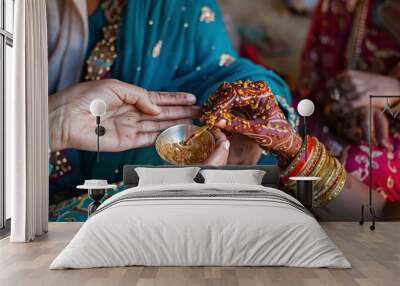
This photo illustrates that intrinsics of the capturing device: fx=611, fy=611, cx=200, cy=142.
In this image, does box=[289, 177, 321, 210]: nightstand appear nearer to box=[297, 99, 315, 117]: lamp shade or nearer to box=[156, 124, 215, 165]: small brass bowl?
box=[297, 99, 315, 117]: lamp shade

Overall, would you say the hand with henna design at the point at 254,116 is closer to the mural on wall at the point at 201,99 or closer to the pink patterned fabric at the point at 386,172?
the mural on wall at the point at 201,99

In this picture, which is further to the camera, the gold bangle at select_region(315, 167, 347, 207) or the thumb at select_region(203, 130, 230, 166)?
the gold bangle at select_region(315, 167, 347, 207)

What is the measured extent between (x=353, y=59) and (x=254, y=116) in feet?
4.90

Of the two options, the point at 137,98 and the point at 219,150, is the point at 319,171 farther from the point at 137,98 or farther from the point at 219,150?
the point at 137,98

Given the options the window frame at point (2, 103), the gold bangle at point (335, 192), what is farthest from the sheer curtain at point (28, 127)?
the gold bangle at point (335, 192)

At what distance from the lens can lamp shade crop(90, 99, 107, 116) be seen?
724cm

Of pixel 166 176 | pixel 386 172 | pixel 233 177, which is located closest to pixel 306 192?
pixel 233 177

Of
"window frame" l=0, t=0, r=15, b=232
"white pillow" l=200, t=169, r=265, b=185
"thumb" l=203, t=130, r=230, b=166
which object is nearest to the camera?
"window frame" l=0, t=0, r=15, b=232

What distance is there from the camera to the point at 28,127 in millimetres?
6094

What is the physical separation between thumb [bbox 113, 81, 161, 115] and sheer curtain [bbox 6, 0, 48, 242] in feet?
3.92

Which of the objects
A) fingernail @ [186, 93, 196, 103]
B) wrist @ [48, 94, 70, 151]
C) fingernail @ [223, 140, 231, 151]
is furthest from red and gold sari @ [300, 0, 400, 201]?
wrist @ [48, 94, 70, 151]

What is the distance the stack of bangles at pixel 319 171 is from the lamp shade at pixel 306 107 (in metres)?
0.43

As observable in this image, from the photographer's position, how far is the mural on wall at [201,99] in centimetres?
757

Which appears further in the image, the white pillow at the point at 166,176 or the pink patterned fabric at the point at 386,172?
the pink patterned fabric at the point at 386,172
